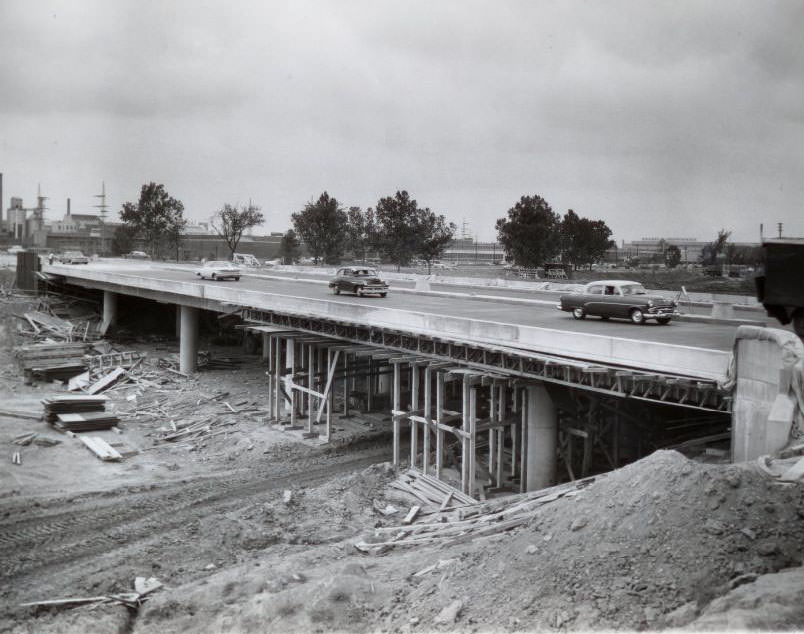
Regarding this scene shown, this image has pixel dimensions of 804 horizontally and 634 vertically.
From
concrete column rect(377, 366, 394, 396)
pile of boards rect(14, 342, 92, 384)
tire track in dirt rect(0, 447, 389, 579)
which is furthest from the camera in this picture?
pile of boards rect(14, 342, 92, 384)

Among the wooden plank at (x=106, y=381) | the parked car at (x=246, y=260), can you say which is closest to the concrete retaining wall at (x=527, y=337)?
the wooden plank at (x=106, y=381)

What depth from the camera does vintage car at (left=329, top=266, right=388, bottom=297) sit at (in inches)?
1475

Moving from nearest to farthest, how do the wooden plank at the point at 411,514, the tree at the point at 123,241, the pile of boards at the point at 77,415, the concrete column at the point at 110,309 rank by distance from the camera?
1. the wooden plank at the point at 411,514
2. the pile of boards at the point at 77,415
3. the concrete column at the point at 110,309
4. the tree at the point at 123,241

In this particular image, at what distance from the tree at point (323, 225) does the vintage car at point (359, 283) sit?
40737mm

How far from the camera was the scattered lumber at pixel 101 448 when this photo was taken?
26.3 m

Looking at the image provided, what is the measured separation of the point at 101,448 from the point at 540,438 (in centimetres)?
1596

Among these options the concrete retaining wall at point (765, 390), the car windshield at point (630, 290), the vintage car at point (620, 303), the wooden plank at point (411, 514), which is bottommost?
the wooden plank at point (411, 514)

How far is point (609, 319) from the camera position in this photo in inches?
1072

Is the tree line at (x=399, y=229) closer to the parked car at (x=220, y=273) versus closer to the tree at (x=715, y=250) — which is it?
the tree at (x=715, y=250)

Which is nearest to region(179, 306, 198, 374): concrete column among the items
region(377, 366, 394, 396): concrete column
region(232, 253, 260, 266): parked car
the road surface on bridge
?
the road surface on bridge

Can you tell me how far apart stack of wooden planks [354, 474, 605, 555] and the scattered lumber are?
12.8m

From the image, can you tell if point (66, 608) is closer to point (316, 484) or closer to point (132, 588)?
point (132, 588)

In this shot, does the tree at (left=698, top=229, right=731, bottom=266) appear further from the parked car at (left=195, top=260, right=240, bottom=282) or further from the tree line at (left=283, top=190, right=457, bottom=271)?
the parked car at (left=195, top=260, right=240, bottom=282)

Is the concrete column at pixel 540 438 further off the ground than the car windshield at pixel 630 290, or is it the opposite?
the car windshield at pixel 630 290
